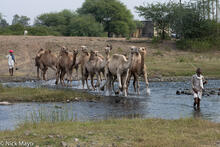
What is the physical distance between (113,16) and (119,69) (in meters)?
45.3

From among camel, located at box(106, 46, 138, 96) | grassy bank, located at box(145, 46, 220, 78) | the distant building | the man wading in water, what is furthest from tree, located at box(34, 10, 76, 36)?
the man wading in water

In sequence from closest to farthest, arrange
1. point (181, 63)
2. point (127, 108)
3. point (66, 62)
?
point (127, 108) → point (66, 62) → point (181, 63)

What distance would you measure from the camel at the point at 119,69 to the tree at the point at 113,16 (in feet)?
139

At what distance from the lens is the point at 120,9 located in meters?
61.8

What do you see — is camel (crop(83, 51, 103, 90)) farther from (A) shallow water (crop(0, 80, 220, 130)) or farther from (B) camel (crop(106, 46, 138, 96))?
(A) shallow water (crop(0, 80, 220, 130))

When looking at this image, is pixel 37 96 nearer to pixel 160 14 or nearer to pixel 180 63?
pixel 180 63

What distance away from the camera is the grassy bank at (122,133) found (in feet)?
26.6

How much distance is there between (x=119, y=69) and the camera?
1650 centimetres

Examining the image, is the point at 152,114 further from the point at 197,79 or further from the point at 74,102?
the point at 74,102

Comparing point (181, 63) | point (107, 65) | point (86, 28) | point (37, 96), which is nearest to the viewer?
point (37, 96)

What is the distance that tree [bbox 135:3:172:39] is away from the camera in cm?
4170

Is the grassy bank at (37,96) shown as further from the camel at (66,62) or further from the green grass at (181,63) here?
the green grass at (181,63)

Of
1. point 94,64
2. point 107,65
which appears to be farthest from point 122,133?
point 94,64

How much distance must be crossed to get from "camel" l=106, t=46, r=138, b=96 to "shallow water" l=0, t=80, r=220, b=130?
2.39 ft
